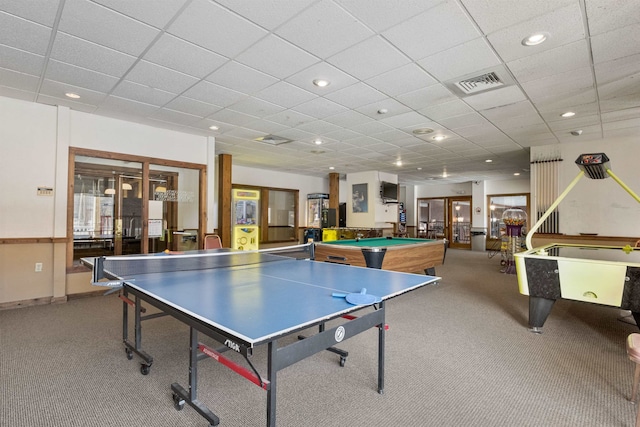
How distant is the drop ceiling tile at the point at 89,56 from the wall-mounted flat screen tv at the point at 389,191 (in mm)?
7853

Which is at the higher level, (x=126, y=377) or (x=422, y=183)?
(x=422, y=183)

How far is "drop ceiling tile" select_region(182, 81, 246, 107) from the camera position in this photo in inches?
153

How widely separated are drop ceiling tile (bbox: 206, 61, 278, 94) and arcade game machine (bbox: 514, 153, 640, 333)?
348cm

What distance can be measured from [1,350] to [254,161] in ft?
21.3

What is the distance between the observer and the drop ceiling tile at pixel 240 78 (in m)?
3.40

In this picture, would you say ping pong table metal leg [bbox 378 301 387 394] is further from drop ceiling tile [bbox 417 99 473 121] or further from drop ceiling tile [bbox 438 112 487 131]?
drop ceiling tile [bbox 438 112 487 131]

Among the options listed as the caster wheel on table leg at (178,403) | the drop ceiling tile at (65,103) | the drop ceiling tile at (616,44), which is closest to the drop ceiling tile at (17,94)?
the drop ceiling tile at (65,103)

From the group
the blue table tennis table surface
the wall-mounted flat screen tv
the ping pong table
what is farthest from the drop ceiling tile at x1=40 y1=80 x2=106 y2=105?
the wall-mounted flat screen tv

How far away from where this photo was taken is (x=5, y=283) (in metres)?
4.33

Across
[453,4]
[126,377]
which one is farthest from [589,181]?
[126,377]

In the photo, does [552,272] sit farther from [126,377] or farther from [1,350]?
[1,350]

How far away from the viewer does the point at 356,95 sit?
161 inches

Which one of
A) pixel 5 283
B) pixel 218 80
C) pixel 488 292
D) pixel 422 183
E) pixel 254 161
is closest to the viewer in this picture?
pixel 218 80

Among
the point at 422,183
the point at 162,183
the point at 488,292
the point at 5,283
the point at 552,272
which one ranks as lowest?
the point at 488,292
